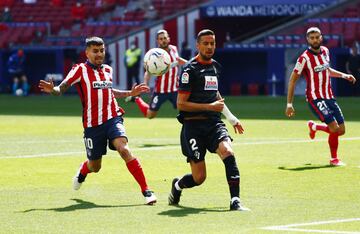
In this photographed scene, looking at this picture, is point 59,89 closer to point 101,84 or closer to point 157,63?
point 101,84

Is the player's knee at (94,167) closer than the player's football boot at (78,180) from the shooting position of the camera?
Yes

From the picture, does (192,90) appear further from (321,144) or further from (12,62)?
(12,62)

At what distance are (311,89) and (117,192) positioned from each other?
4949 mm

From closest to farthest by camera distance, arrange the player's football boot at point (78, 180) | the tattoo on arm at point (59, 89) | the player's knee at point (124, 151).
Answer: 1. the tattoo on arm at point (59, 89)
2. the player's knee at point (124, 151)
3. the player's football boot at point (78, 180)

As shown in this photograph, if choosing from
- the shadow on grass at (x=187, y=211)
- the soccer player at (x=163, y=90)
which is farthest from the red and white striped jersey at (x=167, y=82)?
the shadow on grass at (x=187, y=211)

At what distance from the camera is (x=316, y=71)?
1795 centimetres

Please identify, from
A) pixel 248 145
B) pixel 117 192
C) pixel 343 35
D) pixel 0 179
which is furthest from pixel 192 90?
pixel 343 35

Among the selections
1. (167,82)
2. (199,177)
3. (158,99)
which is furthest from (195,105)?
(167,82)

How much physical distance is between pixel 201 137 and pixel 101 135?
147cm

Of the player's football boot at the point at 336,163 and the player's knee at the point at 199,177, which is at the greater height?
the player's knee at the point at 199,177

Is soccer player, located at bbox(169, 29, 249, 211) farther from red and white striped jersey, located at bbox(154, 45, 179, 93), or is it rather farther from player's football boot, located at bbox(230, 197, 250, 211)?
red and white striped jersey, located at bbox(154, 45, 179, 93)

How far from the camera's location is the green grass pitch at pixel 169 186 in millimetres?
11562

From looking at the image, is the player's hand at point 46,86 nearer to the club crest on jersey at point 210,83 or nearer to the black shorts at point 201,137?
the black shorts at point 201,137

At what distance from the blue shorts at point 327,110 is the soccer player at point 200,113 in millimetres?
5207
